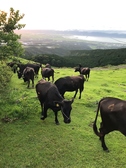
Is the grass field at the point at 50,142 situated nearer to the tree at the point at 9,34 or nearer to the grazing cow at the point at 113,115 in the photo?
the grazing cow at the point at 113,115

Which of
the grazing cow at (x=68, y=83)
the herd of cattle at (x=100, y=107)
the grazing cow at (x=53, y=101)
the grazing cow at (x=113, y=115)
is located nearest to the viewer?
the grazing cow at (x=113, y=115)

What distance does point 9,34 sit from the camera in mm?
11633

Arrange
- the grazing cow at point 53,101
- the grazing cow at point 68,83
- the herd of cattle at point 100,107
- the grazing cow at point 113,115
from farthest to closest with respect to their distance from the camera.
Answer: the grazing cow at point 68,83 → the grazing cow at point 53,101 → the herd of cattle at point 100,107 → the grazing cow at point 113,115

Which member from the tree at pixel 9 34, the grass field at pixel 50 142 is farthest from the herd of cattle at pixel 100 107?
the tree at pixel 9 34

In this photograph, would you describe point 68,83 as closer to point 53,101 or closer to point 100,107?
point 53,101

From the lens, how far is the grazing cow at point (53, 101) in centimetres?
1115

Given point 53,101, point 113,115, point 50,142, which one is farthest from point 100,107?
point 50,142

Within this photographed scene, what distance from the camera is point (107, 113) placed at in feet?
31.4

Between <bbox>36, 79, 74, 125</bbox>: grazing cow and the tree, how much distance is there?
2792 millimetres

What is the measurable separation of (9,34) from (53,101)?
440 centimetres

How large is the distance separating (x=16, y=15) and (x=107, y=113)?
24.0 feet

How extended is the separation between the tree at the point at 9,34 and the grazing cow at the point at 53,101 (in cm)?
279

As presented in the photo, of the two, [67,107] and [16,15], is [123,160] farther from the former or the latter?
[16,15]

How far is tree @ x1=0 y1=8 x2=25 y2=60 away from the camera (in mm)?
11602
